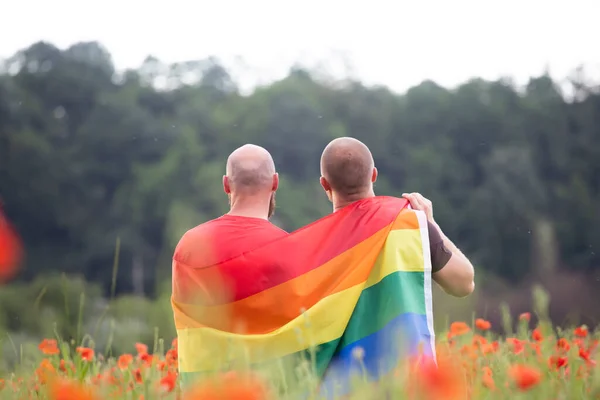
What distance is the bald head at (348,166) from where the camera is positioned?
304cm

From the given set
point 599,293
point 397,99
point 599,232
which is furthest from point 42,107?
point 599,293

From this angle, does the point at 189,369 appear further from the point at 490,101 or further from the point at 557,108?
the point at 490,101

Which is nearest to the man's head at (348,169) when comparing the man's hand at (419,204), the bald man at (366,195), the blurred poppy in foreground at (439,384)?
the bald man at (366,195)

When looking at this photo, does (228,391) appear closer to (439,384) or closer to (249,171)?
(439,384)

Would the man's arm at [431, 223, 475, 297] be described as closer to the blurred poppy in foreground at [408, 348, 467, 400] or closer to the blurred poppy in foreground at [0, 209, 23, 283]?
the blurred poppy in foreground at [408, 348, 467, 400]

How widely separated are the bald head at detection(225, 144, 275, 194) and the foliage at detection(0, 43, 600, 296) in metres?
36.0

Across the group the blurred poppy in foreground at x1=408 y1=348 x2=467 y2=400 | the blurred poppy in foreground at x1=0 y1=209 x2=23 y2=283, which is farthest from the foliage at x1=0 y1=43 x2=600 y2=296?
the blurred poppy in foreground at x1=0 y1=209 x2=23 y2=283

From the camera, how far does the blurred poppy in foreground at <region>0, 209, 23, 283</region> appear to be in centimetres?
112

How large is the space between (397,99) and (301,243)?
49502 mm

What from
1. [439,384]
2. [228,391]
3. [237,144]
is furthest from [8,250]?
[237,144]

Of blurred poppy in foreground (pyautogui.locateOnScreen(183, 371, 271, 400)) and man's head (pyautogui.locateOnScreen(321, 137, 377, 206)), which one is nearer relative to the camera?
blurred poppy in foreground (pyautogui.locateOnScreen(183, 371, 271, 400))

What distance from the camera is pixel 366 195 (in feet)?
10.2

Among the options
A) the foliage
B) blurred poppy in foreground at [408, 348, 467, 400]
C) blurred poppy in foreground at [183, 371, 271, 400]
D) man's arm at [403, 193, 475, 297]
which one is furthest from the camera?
the foliage

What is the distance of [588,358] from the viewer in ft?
8.84
